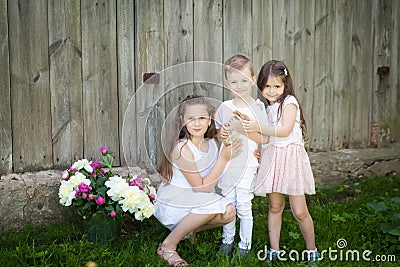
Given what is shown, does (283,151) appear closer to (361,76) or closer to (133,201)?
(133,201)

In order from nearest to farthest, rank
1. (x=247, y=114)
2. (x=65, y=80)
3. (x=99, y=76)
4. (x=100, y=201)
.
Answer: (x=247, y=114)
(x=100, y=201)
(x=65, y=80)
(x=99, y=76)

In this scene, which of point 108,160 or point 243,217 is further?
point 108,160

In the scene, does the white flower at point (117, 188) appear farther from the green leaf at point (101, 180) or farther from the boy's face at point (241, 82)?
the boy's face at point (241, 82)

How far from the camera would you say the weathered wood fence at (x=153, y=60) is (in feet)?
13.1

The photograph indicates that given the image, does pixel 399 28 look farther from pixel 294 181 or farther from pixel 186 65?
pixel 294 181

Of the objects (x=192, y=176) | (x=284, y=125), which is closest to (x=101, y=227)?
(x=192, y=176)

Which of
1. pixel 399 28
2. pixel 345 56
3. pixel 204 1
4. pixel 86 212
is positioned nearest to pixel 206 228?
pixel 86 212

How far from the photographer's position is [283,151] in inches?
137

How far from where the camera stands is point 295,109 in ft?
11.3

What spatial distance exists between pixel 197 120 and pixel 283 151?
57 centimetres

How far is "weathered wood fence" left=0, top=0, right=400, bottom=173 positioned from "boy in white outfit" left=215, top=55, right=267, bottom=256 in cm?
95

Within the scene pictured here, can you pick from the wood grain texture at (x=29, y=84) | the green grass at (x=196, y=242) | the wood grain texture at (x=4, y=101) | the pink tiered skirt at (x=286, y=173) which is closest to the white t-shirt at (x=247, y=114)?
the pink tiered skirt at (x=286, y=173)

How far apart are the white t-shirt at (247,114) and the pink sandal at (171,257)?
0.66 meters

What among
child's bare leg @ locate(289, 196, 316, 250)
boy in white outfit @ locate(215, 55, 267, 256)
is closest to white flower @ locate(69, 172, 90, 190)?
boy in white outfit @ locate(215, 55, 267, 256)
